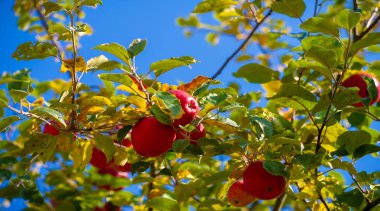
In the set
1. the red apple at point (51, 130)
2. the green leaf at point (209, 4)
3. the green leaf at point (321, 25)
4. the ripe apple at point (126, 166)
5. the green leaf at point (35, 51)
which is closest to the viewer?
the green leaf at point (35, 51)

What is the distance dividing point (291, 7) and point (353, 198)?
0.86 m

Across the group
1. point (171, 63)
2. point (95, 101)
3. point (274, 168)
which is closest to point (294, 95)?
point (274, 168)

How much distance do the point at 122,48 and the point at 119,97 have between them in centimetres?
21

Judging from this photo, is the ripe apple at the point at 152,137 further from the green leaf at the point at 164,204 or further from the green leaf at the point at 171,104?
the green leaf at the point at 164,204

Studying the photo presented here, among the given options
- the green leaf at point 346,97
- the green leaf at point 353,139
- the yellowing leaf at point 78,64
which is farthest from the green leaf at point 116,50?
the green leaf at point 353,139

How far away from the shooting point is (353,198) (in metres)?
1.36

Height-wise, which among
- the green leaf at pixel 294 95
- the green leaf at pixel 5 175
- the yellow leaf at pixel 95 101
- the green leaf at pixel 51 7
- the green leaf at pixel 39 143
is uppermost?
the green leaf at pixel 51 7

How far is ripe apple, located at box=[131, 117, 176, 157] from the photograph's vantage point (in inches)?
50.2

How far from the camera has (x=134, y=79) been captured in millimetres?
1354

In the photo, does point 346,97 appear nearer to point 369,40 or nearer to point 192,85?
point 369,40

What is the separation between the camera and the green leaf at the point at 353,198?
1354 mm

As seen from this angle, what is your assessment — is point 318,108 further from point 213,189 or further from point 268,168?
point 213,189

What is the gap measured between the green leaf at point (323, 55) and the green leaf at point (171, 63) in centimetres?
34

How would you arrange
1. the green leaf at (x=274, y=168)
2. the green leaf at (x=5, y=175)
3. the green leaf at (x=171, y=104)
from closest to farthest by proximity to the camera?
1. the green leaf at (x=171, y=104)
2. the green leaf at (x=274, y=168)
3. the green leaf at (x=5, y=175)
